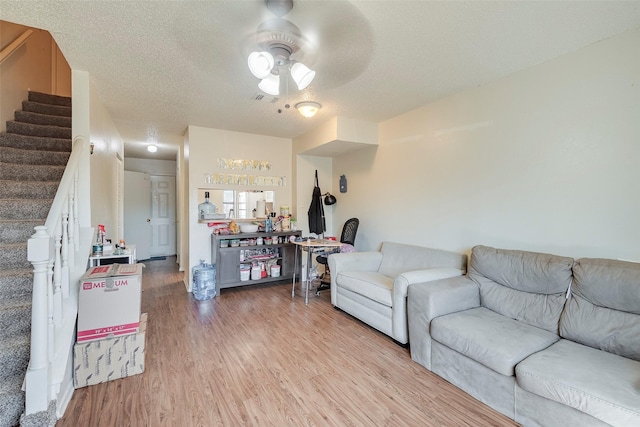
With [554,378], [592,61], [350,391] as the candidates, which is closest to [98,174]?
[350,391]

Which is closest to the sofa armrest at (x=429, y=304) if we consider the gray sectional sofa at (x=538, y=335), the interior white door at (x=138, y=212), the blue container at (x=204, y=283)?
the gray sectional sofa at (x=538, y=335)

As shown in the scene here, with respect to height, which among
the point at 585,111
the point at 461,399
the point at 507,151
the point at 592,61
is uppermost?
the point at 592,61

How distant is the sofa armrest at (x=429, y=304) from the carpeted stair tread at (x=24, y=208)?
3369mm

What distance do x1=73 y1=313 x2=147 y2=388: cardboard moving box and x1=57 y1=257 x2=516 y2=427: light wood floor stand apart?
65 millimetres

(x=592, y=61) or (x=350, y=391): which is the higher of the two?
(x=592, y=61)

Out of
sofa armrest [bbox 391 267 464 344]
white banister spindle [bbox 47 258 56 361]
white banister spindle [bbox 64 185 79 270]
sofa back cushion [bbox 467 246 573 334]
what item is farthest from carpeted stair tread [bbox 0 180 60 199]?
sofa back cushion [bbox 467 246 573 334]

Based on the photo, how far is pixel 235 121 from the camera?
13.1 ft

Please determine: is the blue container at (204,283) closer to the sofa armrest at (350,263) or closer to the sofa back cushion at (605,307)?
the sofa armrest at (350,263)

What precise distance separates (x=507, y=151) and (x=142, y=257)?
24.4 feet

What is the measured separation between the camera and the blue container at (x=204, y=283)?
3922mm

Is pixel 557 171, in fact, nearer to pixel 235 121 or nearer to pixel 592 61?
pixel 592 61

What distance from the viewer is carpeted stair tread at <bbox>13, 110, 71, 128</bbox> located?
341 centimetres

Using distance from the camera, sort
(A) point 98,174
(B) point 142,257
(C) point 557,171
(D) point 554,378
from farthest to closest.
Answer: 1. (B) point 142,257
2. (A) point 98,174
3. (C) point 557,171
4. (D) point 554,378

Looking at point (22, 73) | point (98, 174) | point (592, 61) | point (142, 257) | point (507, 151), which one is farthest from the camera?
point (142, 257)
